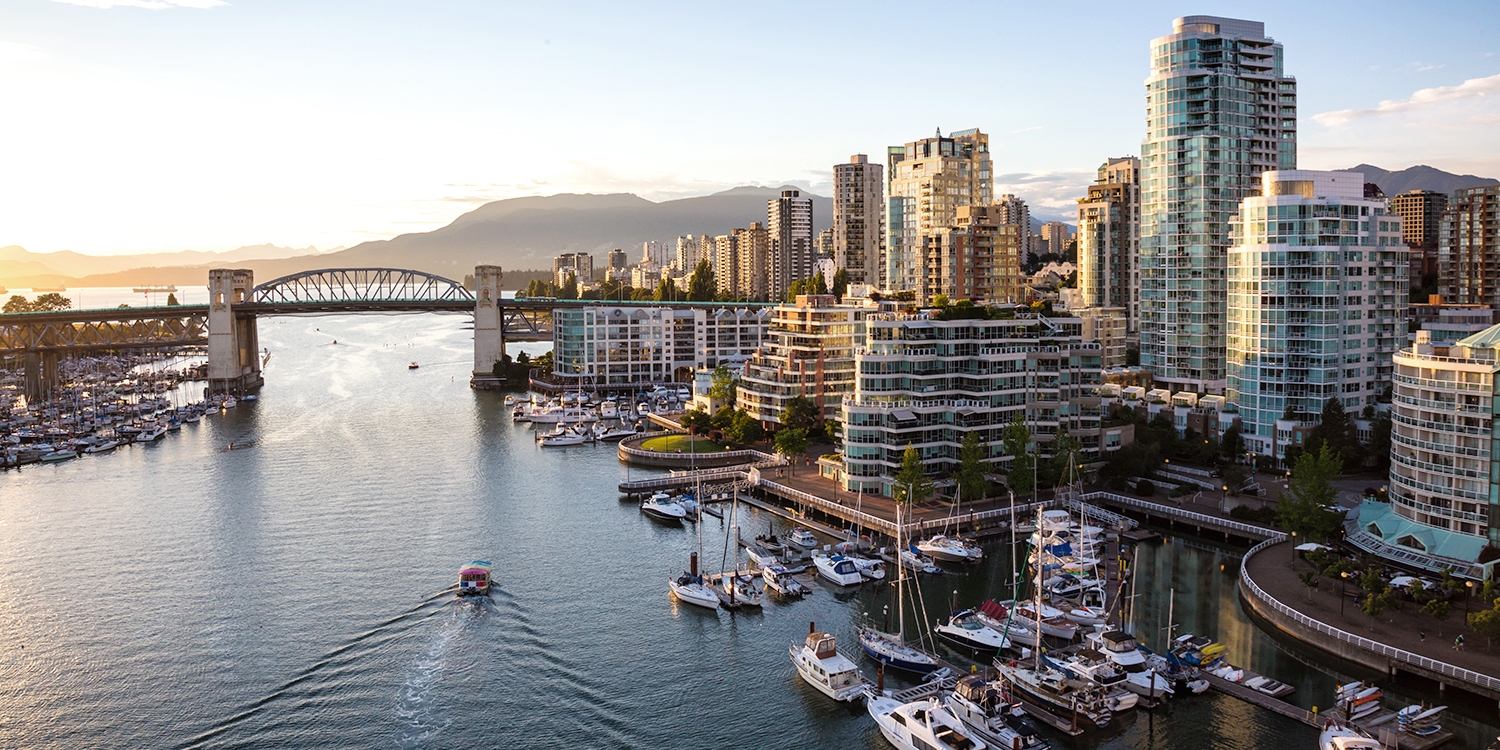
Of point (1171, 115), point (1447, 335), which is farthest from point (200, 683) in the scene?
point (1171, 115)

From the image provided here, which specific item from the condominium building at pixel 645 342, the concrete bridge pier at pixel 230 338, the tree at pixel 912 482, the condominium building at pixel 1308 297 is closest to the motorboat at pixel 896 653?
the tree at pixel 912 482

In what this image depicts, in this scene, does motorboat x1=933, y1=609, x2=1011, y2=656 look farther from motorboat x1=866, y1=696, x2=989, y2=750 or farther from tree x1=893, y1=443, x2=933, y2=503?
tree x1=893, y1=443, x2=933, y2=503

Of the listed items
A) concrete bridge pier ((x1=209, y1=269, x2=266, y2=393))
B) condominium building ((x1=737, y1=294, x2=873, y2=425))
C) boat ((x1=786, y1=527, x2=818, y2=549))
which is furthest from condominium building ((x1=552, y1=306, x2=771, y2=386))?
boat ((x1=786, y1=527, x2=818, y2=549))

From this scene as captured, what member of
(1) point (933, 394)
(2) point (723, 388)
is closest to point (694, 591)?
(1) point (933, 394)

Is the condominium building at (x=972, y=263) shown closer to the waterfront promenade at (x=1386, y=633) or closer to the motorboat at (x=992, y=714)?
the waterfront promenade at (x=1386, y=633)

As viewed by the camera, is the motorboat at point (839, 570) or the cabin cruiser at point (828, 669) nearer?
the cabin cruiser at point (828, 669)

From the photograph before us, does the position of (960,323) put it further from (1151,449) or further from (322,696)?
(322,696)
